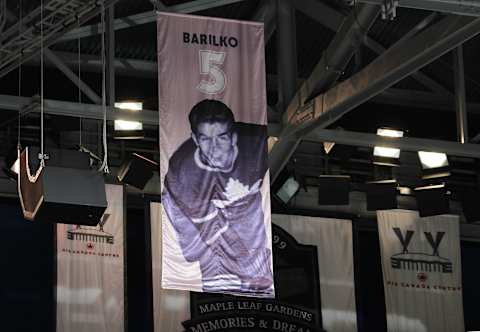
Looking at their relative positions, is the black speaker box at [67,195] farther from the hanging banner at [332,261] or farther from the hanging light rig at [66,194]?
the hanging banner at [332,261]

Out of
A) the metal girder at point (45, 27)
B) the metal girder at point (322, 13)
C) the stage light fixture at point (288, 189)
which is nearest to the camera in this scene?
the metal girder at point (45, 27)

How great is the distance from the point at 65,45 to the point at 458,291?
6.49 meters

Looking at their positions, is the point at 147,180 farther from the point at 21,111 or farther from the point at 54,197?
the point at 54,197

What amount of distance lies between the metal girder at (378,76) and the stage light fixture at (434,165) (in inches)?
86.7

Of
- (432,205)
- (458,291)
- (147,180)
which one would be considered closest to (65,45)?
(147,180)

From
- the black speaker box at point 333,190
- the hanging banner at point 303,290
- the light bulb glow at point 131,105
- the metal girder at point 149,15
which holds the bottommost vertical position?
the hanging banner at point 303,290

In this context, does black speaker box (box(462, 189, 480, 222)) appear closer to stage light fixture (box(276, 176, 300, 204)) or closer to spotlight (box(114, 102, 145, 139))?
stage light fixture (box(276, 176, 300, 204))

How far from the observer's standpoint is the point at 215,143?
12625 millimetres

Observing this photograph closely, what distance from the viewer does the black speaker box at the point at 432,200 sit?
58.0 feet

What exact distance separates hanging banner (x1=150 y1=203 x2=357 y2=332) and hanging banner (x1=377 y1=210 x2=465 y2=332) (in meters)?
0.60

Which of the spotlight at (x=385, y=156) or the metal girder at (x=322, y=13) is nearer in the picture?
the metal girder at (x=322, y=13)

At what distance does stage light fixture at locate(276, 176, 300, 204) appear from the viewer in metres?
18.2

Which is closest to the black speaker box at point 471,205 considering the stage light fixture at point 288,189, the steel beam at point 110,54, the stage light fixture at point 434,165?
the stage light fixture at point 434,165

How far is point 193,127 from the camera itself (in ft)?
41.8
